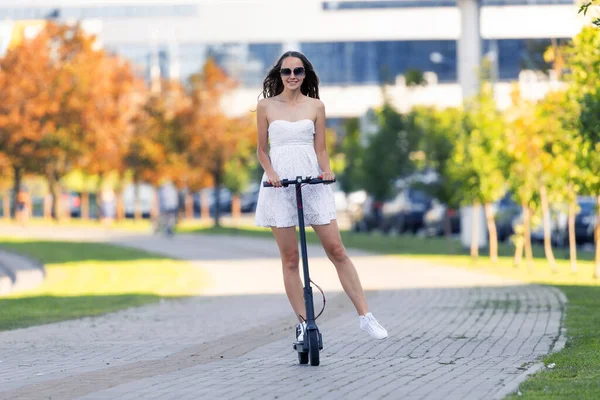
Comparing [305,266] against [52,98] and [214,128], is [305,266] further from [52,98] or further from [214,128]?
[52,98]

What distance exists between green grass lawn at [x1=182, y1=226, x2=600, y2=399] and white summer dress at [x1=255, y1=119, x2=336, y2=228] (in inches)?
70.6

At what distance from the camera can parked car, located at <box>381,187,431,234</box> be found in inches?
1806

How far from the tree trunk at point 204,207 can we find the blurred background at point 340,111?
0.24 meters

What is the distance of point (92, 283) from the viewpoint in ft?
69.4

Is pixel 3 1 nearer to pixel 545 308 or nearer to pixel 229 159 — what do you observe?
pixel 229 159

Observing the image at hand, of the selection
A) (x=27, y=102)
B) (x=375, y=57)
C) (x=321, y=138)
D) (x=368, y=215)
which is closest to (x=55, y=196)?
(x=27, y=102)

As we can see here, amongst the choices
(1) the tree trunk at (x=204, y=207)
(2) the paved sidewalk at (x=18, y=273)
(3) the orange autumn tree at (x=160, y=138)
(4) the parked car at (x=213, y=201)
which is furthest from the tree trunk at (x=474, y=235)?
(4) the parked car at (x=213, y=201)

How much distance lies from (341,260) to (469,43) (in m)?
22.5

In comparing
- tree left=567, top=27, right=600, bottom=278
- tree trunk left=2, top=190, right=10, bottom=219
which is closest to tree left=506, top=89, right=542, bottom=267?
tree left=567, top=27, right=600, bottom=278

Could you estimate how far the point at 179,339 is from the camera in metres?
11.6

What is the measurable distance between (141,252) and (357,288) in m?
22.3

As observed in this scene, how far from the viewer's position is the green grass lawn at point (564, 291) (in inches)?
314

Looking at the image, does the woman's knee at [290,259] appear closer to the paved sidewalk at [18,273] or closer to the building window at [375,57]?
the paved sidewalk at [18,273]

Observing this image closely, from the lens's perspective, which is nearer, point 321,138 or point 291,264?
point 321,138
